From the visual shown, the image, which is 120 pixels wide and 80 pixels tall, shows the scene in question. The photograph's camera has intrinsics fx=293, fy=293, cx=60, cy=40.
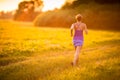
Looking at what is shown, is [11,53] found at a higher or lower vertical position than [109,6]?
lower

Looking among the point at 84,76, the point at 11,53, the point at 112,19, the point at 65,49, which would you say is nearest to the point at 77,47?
the point at 84,76

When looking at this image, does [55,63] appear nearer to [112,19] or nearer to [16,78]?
[16,78]

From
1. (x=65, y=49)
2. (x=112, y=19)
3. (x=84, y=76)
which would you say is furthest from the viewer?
(x=112, y=19)

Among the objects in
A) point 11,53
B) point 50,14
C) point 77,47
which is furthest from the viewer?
point 50,14

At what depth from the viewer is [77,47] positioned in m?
16.1

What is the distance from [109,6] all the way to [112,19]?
4.45 metres

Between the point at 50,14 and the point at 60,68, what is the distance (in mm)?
43162

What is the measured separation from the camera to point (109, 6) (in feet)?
168

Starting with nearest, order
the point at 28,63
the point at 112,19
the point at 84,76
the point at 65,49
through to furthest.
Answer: the point at 84,76
the point at 28,63
the point at 65,49
the point at 112,19

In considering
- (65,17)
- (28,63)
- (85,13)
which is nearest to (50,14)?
(65,17)

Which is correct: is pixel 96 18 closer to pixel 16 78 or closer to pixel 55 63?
pixel 55 63

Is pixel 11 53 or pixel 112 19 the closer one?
pixel 11 53

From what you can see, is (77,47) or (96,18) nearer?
(77,47)

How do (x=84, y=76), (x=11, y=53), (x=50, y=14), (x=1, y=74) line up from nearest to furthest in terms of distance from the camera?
1. (x=84, y=76)
2. (x=1, y=74)
3. (x=11, y=53)
4. (x=50, y=14)
